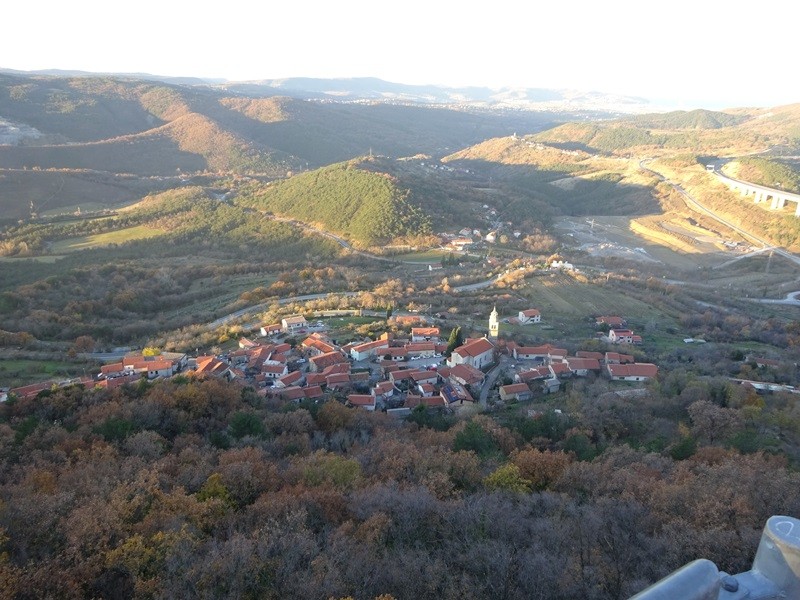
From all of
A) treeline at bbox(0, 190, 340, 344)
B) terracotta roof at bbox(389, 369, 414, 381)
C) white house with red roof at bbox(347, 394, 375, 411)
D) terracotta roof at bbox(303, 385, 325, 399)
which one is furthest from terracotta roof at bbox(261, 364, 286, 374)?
treeline at bbox(0, 190, 340, 344)

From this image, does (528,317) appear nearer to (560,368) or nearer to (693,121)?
(560,368)

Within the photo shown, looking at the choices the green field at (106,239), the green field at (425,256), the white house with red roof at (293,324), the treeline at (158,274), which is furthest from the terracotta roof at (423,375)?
the green field at (106,239)

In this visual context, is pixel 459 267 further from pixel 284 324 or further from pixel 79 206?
pixel 79 206

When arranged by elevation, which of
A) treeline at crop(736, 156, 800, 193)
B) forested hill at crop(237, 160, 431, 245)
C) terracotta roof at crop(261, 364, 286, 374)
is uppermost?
treeline at crop(736, 156, 800, 193)

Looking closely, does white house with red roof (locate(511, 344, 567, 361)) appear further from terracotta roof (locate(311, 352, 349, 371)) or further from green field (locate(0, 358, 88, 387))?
green field (locate(0, 358, 88, 387))

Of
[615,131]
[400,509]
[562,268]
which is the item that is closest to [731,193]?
[562,268]

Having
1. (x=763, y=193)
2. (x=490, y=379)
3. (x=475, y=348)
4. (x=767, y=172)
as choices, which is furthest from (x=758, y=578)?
(x=767, y=172)
